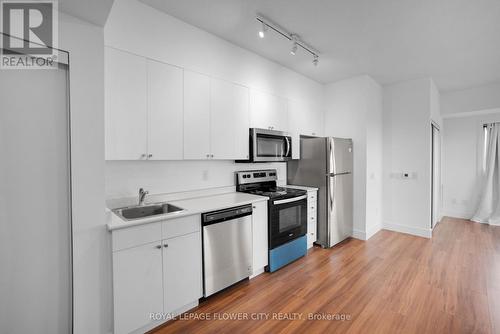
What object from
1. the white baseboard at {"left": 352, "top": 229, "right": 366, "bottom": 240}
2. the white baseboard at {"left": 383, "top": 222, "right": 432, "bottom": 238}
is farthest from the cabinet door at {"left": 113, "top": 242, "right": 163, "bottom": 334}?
the white baseboard at {"left": 383, "top": 222, "right": 432, "bottom": 238}

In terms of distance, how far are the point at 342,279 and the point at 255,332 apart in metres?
1.35

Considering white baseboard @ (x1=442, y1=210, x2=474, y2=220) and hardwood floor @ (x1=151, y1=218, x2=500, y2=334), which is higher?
white baseboard @ (x1=442, y1=210, x2=474, y2=220)

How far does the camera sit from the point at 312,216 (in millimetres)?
3598

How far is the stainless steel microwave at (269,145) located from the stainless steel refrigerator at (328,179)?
0.42 meters

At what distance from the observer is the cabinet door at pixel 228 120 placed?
2.70 metres

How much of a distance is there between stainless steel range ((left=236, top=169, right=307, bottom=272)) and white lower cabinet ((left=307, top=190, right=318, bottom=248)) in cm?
18

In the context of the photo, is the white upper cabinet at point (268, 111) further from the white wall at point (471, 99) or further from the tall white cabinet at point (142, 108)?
the white wall at point (471, 99)

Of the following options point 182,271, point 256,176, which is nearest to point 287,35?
point 256,176

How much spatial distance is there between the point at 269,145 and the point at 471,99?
4.62 metres

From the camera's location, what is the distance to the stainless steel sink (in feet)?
7.01

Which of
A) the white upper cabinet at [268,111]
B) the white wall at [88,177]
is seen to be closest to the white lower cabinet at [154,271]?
the white wall at [88,177]

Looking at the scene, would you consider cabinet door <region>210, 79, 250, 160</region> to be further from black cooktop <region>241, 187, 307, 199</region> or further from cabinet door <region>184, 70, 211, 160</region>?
black cooktop <region>241, 187, 307, 199</region>

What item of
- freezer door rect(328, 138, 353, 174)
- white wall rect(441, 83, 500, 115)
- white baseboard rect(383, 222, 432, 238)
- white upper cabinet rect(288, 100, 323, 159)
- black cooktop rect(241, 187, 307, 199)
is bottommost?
white baseboard rect(383, 222, 432, 238)

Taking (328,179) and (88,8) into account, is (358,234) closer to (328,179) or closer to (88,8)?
(328,179)
